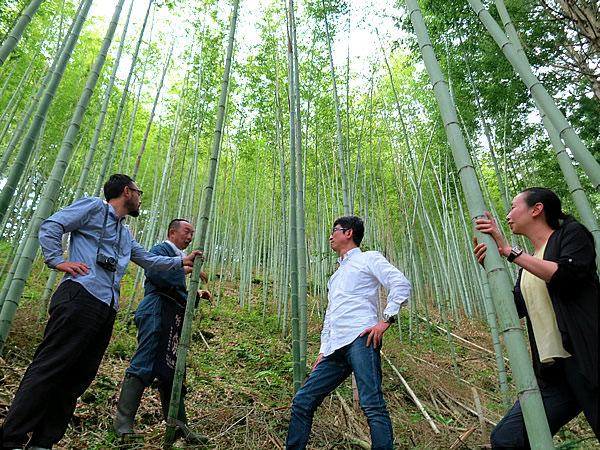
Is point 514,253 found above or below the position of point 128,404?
above

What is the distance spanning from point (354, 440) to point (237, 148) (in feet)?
19.9

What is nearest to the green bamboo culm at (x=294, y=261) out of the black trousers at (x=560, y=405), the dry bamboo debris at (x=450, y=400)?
the black trousers at (x=560, y=405)

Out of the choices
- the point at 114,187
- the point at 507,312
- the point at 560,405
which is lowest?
the point at 560,405

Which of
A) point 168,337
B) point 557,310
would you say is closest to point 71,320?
point 168,337

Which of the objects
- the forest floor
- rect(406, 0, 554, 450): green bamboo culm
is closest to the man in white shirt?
Answer: the forest floor

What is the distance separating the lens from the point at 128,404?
2029mm

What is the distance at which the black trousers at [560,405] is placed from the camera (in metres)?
1.08

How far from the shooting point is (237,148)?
7312 mm

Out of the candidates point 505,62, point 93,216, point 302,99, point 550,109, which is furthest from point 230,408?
point 505,62

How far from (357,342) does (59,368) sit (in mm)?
1330

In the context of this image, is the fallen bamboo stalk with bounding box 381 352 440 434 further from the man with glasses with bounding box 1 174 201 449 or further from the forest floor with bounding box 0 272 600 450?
the man with glasses with bounding box 1 174 201 449

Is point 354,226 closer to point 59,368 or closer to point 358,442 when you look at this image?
point 358,442

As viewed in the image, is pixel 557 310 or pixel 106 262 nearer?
pixel 557 310

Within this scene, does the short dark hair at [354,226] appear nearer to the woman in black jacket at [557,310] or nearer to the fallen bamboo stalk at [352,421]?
the woman in black jacket at [557,310]
